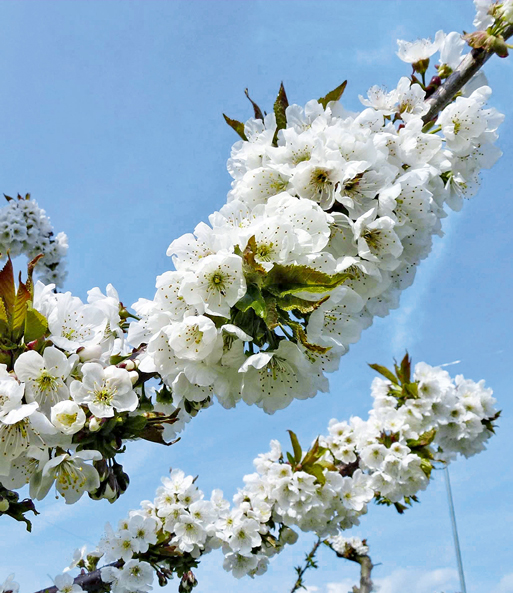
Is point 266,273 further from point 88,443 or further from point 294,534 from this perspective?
point 294,534

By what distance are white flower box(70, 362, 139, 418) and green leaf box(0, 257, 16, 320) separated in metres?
0.27

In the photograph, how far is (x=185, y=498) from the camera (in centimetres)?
399

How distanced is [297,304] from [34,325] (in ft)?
2.60

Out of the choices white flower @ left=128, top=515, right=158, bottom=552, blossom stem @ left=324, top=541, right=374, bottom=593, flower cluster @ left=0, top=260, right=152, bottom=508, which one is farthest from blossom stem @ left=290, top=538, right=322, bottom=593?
flower cluster @ left=0, top=260, right=152, bottom=508


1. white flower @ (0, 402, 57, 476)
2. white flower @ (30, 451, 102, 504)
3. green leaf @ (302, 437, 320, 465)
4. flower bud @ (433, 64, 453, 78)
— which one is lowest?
white flower @ (30, 451, 102, 504)

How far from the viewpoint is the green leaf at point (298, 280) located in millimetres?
1295

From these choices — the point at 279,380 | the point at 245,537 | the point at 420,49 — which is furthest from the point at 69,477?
the point at 245,537

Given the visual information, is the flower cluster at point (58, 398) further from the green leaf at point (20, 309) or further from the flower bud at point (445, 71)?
the flower bud at point (445, 71)

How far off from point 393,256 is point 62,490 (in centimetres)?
127

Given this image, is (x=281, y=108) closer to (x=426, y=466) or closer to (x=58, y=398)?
(x=58, y=398)

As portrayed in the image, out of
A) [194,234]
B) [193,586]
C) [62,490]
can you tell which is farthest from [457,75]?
[193,586]

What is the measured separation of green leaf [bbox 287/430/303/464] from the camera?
13.0 ft

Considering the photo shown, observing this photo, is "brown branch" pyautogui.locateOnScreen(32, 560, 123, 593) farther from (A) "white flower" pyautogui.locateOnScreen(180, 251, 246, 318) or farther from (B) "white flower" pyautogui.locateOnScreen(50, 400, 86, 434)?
(A) "white flower" pyautogui.locateOnScreen(180, 251, 246, 318)

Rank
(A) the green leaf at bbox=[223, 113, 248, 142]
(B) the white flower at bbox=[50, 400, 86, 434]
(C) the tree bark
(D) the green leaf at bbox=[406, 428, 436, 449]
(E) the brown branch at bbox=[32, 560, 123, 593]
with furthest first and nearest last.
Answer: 1. (C) the tree bark
2. (D) the green leaf at bbox=[406, 428, 436, 449]
3. (E) the brown branch at bbox=[32, 560, 123, 593]
4. (A) the green leaf at bbox=[223, 113, 248, 142]
5. (B) the white flower at bbox=[50, 400, 86, 434]
